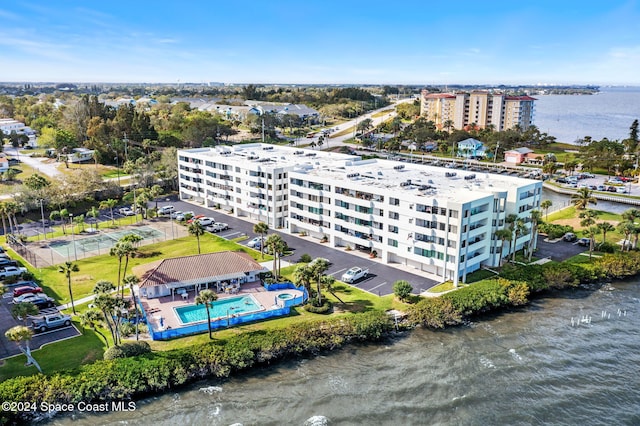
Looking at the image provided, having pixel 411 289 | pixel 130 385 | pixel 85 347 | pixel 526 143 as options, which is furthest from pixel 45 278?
pixel 526 143

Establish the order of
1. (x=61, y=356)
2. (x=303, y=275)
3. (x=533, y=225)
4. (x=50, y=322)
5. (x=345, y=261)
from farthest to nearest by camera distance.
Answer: (x=533, y=225) → (x=345, y=261) → (x=303, y=275) → (x=50, y=322) → (x=61, y=356)

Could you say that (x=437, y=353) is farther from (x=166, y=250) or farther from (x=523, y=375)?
(x=166, y=250)

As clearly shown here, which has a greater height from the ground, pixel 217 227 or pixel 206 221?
pixel 206 221

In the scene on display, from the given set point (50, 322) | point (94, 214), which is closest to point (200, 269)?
point (50, 322)

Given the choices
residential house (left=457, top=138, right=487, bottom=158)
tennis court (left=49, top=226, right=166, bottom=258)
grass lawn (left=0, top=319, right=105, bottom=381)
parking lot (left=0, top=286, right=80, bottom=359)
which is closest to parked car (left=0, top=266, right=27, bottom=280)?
tennis court (left=49, top=226, right=166, bottom=258)

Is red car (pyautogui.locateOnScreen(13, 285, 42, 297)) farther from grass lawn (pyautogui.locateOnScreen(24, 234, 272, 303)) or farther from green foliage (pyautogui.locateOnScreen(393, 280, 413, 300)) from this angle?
green foliage (pyautogui.locateOnScreen(393, 280, 413, 300))

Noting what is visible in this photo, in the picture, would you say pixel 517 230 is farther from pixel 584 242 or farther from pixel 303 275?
pixel 303 275
